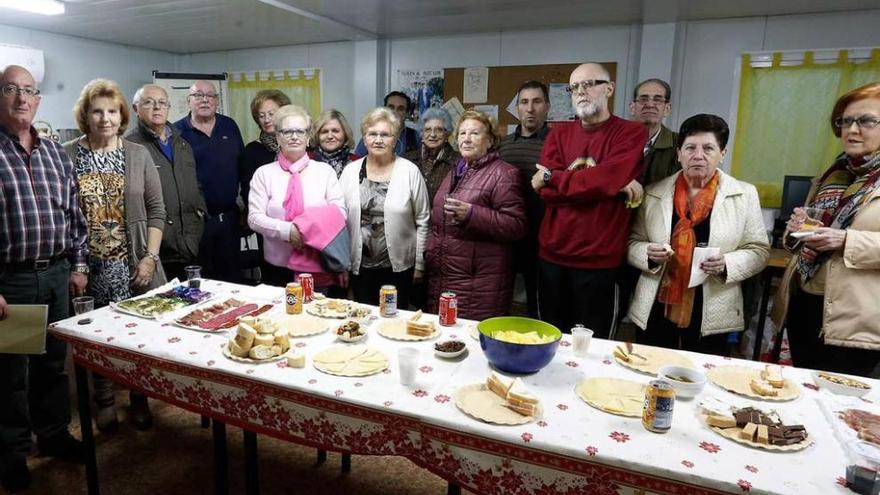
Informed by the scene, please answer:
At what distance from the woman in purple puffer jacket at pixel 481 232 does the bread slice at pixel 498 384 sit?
1.12 metres

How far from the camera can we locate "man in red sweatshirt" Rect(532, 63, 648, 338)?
225cm

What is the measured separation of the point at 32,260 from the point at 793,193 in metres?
4.52

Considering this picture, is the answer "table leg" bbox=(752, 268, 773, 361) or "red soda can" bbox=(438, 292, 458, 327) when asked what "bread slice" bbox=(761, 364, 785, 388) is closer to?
"red soda can" bbox=(438, 292, 458, 327)

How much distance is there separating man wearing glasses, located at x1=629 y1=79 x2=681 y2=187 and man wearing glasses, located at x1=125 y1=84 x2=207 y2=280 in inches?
95.0

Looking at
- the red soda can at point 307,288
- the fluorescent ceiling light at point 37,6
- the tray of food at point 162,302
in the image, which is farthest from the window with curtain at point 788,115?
the fluorescent ceiling light at point 37,6

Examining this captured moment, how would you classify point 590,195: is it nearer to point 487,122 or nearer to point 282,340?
point 487,122

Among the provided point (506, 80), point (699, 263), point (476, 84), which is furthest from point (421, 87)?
point (699, 263)

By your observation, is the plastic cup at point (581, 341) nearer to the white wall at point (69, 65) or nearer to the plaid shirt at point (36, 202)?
the plaid shirt at point (36, 202)

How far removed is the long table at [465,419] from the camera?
3.75ft

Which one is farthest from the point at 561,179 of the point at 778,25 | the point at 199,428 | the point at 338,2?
the point at 778,25

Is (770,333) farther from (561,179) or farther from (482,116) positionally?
(482,116)

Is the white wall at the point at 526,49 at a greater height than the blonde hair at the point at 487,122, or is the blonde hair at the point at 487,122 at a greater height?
the white wall at the point at 526,49

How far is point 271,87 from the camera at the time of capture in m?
5.95

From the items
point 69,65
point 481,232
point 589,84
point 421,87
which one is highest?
point 69,65
